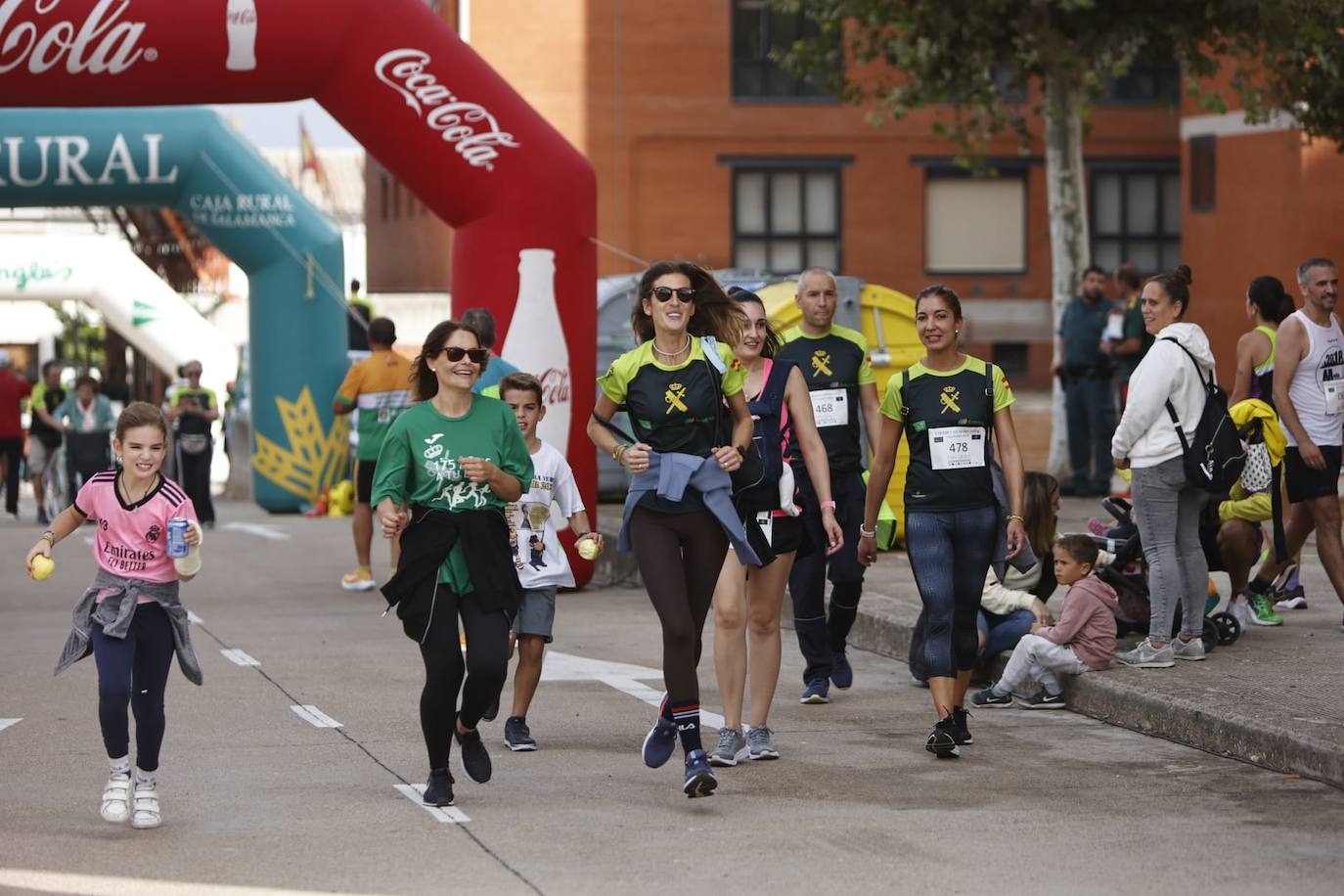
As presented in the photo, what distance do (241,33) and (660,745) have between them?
7229 mm

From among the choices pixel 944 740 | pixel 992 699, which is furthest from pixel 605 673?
pixel 944 740

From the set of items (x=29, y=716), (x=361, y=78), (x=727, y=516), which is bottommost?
(x=29, y=716)

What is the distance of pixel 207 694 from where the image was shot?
1012 centimetres

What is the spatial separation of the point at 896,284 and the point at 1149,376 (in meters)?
32.3

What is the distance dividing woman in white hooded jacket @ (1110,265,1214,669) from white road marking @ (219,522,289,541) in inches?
461

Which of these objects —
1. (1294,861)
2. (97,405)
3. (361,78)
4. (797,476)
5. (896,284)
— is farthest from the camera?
(896,284)

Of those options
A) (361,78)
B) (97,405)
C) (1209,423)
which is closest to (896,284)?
(97,405)

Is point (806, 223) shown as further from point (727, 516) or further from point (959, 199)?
point (727, 516)

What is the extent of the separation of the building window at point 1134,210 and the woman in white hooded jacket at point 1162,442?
33062 mm

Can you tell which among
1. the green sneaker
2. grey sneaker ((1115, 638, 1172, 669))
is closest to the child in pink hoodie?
grey sneaker ((1115, 638, 1172, 669))

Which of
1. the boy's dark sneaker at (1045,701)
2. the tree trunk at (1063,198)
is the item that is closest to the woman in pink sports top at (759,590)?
the boy's dark sneaker at (1045,701)

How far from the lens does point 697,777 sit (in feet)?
23.7

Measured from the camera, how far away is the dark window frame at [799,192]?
41.5m

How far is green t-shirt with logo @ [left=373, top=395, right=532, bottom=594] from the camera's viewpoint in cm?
730
